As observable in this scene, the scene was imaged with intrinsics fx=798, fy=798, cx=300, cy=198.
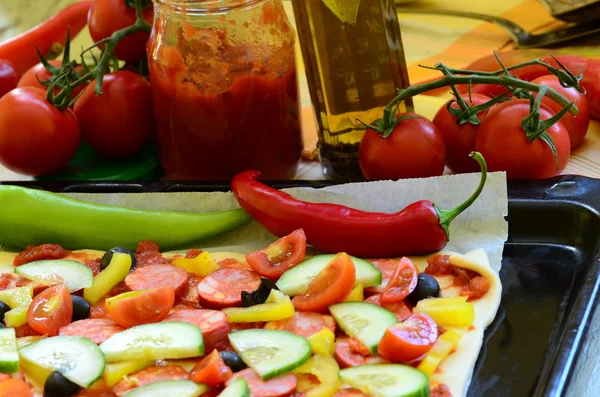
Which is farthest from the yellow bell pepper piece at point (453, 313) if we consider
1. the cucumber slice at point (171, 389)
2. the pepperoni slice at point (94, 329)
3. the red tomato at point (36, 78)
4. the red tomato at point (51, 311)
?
the red tomato at point (36, 78)

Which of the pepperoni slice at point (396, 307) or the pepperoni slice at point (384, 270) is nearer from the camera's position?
the pepperoni slice at point (396, 307)

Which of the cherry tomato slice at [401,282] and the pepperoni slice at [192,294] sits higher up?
the cherry tomato slice at [401,282]

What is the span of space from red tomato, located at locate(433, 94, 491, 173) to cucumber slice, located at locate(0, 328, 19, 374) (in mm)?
1523

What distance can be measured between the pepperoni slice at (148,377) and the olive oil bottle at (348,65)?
1161 mm

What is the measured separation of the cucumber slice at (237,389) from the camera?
1758mm

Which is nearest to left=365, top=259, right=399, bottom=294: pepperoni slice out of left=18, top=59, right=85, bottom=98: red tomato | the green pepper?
the green pepper

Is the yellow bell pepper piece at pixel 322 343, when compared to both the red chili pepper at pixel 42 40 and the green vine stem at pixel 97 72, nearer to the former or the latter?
the green vine stem at pixel 97 72

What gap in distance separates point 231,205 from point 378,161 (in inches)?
19.9

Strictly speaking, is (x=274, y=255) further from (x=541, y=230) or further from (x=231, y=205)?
(x=541, y=230)

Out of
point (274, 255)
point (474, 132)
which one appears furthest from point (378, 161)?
point (274, 255)

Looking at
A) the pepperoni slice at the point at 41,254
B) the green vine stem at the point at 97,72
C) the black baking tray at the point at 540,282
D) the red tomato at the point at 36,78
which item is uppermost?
the green vine stem at the point at 97,72

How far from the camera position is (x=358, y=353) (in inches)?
76.2

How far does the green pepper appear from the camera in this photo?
100 inches

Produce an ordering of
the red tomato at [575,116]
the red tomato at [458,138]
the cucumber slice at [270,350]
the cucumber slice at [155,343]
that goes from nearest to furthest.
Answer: the cucumber slice at [270,350] → the cucumber slice at [155,343] → the red tomato at [458,138] → the red tomato at [575,116]
